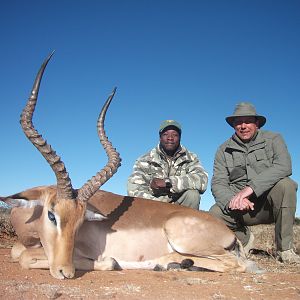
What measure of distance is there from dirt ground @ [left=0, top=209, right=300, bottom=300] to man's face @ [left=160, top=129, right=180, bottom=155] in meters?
3.31

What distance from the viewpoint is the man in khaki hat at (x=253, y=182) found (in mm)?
6598

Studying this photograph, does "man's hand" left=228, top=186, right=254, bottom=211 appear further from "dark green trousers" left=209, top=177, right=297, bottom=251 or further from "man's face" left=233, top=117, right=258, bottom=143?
"man's face" left=233, top=117, right=258, bottom=143

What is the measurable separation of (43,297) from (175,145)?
522 cm

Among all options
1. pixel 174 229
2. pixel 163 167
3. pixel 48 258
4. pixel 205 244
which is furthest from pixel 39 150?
pixel 163 167

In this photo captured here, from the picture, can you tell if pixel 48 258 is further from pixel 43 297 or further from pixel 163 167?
pixel 163 167

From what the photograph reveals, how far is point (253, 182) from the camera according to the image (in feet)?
21.5

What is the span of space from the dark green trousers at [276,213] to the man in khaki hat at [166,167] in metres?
0.86

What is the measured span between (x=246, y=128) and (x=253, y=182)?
112 centimetres

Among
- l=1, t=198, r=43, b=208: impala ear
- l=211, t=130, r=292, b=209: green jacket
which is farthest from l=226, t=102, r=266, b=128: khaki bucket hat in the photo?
l=1, t=198, r=43, b=208: impala ear

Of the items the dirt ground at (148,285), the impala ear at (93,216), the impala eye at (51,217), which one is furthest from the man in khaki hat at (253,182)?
the impala eye at (51,217)

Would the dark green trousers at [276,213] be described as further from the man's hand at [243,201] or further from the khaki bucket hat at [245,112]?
the khaki bucket hat at [245,112]

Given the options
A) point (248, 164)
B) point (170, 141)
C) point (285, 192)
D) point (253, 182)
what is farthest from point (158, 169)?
point (285, 192)

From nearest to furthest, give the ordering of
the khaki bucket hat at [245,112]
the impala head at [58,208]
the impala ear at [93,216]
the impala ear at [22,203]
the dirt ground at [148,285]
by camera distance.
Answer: the dirt ground at [148,285] → the impala head at [58,208] → the impala ear at [22,203] → the impala ear at [93,216] → the khaki bucket hat at [245,112]

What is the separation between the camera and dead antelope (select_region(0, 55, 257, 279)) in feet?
15.9
